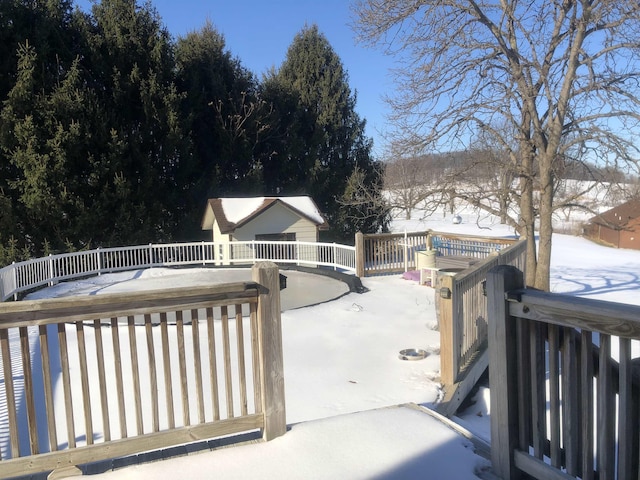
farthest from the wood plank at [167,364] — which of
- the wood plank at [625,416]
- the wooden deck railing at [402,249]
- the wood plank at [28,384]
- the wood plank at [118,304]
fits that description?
the wooden deck railing at [402,249]

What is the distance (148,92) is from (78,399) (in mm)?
19865

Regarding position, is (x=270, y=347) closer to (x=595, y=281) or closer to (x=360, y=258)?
(x=360, y=258)

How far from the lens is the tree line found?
19.8 m

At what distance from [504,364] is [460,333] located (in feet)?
12.5

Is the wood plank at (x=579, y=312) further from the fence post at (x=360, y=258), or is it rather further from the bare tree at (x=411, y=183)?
the fence post at (x=360, y=258)

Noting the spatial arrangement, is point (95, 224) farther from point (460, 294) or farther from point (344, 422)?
point (344, 422)

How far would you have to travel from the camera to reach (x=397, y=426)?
11.0 feet

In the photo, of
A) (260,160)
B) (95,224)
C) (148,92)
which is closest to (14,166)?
(95,224)

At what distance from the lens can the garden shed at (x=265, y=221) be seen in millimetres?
18766

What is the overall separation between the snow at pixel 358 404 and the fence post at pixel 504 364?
0.26m

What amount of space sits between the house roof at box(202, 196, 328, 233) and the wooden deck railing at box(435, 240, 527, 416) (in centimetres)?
1233

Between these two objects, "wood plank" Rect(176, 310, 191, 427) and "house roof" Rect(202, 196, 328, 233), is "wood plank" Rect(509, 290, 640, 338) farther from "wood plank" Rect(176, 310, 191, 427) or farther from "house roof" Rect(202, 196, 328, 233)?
"house roof" Rect(202, 196, 328, 233)

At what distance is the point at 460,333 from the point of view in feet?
20.5

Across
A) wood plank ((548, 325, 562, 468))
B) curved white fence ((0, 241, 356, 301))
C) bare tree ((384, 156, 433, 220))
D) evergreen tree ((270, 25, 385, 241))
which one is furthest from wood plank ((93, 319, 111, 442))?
evergreen tree ((270, 25, 385, 241))
